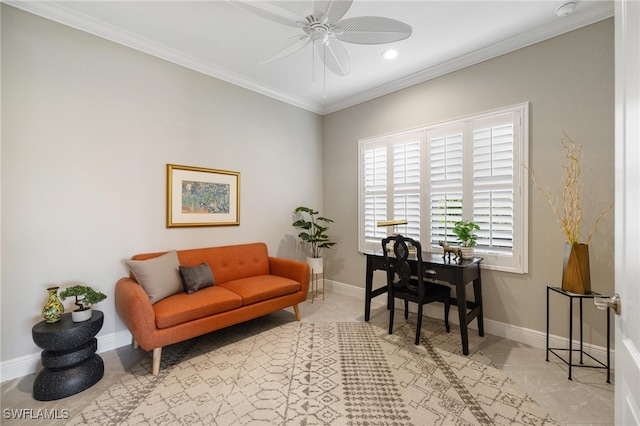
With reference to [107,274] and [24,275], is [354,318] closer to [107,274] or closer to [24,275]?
[107,274]

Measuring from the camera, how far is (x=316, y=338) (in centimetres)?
291

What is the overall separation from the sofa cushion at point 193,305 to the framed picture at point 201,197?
886 mm

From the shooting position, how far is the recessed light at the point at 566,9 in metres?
2.31

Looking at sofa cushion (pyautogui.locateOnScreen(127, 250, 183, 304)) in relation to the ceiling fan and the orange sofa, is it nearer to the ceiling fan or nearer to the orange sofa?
the orange sofa

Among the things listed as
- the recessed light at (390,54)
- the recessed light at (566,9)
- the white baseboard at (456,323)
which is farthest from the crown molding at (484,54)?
the white baseboard at (456,323)

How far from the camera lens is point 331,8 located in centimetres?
185

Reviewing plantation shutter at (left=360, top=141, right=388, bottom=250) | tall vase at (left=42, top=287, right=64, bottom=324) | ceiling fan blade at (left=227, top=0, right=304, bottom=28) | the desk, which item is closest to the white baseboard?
the desk

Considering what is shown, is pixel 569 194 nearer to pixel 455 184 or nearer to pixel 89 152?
pixel 455 184

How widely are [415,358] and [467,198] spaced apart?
177cm

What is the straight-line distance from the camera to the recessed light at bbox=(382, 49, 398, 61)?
3009mm

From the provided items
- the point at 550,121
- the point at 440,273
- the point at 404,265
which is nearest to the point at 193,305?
the point at 404,265

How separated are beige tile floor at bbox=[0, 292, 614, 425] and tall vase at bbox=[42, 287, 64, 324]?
Result: 0.52m

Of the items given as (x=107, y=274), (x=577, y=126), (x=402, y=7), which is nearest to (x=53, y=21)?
(x=107, y=274)

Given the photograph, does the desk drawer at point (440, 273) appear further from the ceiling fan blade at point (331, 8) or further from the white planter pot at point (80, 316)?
the white planter pot at point (80, 316)
